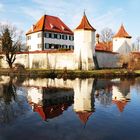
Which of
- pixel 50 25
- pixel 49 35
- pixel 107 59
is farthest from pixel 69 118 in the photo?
pixel 50 25

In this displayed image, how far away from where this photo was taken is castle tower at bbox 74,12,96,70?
134 ft

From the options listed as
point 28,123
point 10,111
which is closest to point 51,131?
point 28,123

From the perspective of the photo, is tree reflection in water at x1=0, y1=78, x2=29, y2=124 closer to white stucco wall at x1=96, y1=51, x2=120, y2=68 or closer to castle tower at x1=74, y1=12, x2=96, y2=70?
castle tower at x1=74, y1=12, x2=96, y2=70

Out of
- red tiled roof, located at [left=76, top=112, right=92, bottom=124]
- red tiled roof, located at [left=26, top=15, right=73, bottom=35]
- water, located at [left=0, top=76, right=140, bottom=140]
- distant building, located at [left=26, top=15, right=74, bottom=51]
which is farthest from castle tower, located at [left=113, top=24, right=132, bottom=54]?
red tiled roof, located at [left=76, top=112, right=92, bottom=124]

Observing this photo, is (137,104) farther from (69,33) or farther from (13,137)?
(69,33)

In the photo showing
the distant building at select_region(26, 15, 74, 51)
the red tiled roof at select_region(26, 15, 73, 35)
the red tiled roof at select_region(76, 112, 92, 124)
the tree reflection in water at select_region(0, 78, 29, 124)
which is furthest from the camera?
the red tiled roof at select_region(26, 15, 73, 35)

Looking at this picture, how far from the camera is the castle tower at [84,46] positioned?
4072 cm

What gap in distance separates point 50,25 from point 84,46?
13.5 metres

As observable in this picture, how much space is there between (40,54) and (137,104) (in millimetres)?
30472

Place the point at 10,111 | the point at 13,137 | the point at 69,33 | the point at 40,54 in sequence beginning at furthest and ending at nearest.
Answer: the point at 69,33 < the point at 40,54 < the point at 10,111 < the point at 13,137

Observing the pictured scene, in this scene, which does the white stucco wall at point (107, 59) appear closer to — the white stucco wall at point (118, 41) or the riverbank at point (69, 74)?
the white stucco wall at point (118, 41)

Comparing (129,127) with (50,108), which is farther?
(50,108)

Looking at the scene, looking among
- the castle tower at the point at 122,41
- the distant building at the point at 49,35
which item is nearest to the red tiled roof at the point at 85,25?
the distant building at the point at 49,35

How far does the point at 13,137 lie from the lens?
8875mm
